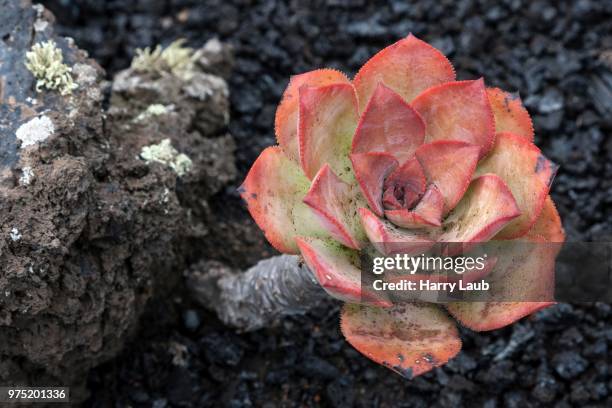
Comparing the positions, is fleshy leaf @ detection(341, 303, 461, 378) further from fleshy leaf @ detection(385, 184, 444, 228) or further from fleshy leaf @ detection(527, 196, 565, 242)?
fleshy leaf @ detection(527, 196, 565, 242)

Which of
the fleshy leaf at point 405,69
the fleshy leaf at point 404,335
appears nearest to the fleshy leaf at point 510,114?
the fleshy leaf at point 405,69

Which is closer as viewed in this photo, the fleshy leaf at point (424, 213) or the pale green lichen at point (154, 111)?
the fleshy leaf at point (424, 213)

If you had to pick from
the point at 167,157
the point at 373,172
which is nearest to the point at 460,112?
the point at 373,172

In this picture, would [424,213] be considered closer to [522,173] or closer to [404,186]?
[404,186]

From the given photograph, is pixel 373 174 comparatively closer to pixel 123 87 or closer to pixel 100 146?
pixel 100 146

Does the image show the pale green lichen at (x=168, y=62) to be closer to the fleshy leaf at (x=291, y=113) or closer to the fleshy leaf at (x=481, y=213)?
the fleshy leaf at (x=291, y=113)

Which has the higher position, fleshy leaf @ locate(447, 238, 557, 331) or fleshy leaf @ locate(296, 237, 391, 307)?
fleshy leaf @ locate(296, 237, 391, 307)

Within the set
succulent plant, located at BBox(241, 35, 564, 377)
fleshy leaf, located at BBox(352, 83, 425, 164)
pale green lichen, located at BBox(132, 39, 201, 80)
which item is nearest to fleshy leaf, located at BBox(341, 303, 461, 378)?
succulent plant, located at BBox(241, 35, 564, 377)
